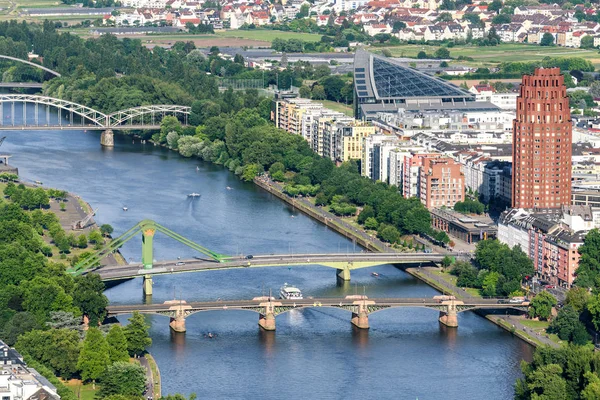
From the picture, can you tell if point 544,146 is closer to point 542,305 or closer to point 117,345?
point 542,305

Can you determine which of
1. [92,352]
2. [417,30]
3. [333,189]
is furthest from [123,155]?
[417,30]

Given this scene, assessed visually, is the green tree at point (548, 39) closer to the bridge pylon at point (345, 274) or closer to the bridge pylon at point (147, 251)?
the bridge pylon at point (345, 274)

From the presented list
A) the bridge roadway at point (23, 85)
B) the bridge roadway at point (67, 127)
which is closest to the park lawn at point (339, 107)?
the bridge roadway at point (67, 127)

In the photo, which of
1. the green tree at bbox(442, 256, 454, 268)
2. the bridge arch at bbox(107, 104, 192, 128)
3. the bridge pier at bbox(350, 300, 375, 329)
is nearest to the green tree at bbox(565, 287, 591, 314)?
the bridge pier at bbox(350, 300, 375, 329)

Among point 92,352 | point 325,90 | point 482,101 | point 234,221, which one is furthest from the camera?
point 325,90

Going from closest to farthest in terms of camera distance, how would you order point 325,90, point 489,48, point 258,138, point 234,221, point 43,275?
point 43,275 < point 234,221 < point 258,138 < point 325,90 < point 489,48

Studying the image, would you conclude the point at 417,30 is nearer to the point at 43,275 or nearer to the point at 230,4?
the point at 230,4

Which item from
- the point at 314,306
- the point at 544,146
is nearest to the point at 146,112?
the point at 544,146

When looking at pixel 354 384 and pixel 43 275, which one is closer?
pixel 354 384
